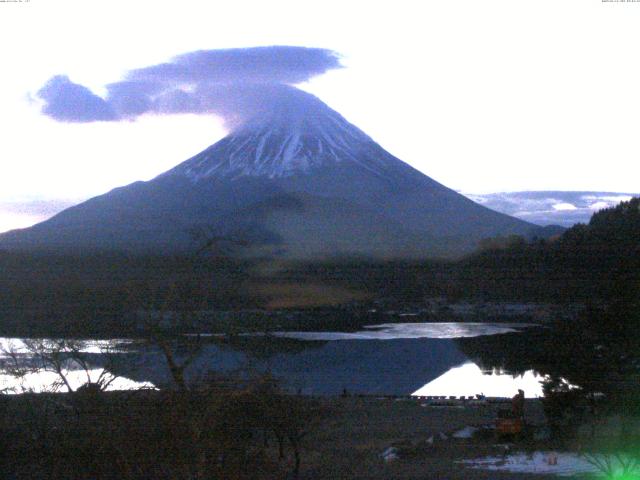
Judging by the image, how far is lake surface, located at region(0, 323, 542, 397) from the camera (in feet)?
14.9

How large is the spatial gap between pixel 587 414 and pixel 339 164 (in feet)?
16.5

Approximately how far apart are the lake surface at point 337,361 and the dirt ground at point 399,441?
1.00ft

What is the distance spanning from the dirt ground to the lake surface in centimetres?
30

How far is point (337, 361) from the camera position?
6.76 m

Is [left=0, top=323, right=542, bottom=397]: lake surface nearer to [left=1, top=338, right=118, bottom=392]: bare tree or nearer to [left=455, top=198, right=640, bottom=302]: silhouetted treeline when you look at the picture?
[left=1, top=338, right=118, bottom=392]: bare tree

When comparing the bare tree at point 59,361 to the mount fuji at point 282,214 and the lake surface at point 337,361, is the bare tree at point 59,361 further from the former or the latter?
the mount fuji at point 282,214

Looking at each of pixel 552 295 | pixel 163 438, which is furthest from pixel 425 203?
pixel 163 438

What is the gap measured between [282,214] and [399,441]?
113 inches

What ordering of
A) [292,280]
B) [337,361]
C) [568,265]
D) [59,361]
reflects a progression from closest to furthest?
[59,361], [292,280], [568,265], [337,361]

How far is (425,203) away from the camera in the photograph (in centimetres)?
829

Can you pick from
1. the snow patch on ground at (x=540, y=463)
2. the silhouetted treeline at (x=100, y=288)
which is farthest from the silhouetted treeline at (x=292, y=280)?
the snow patch on ground at (x=540, y=463)

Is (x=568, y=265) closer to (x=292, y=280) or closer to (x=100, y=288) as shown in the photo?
(x=292, y=280)

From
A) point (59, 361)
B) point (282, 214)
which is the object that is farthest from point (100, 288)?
point (282, 214)

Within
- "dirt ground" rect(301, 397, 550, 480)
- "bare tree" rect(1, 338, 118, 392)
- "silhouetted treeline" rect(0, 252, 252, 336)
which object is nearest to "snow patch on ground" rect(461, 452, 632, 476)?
"dirt ground" rect(301, 397, 550, 480)
